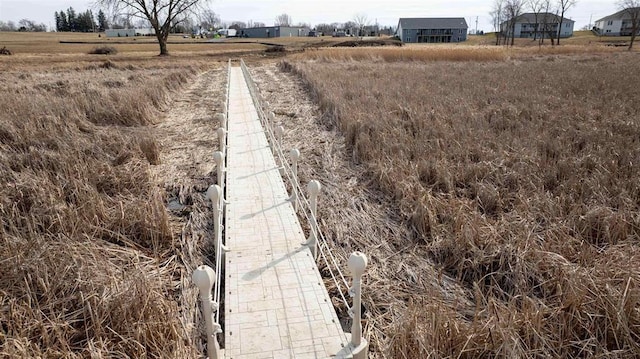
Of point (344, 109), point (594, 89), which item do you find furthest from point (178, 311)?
point (594, 89)

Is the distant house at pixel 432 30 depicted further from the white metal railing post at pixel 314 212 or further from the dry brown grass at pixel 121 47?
the white metal railing post at pixel 314 212

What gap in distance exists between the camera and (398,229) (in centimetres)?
541

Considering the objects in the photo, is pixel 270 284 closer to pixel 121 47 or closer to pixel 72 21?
pixel 121 47

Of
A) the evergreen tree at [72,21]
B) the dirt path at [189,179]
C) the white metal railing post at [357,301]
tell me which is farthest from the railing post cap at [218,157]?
the evergreen tree at [72,21]

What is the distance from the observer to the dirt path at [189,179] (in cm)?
434

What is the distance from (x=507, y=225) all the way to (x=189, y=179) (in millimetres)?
5240

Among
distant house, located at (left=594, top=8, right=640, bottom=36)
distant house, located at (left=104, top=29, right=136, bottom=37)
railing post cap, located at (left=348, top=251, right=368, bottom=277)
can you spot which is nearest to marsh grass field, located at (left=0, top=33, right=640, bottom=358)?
railing post cap, located at (left=348, top=251, right=368, bottom=277)

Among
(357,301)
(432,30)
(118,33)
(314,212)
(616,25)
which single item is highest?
(616,25)

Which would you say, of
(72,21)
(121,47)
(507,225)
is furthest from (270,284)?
(72,21)

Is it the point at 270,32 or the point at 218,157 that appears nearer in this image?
the point at 218,157

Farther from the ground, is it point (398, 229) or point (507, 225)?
point (507, 225)

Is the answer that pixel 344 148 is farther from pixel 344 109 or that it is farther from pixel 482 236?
pixel 482 236

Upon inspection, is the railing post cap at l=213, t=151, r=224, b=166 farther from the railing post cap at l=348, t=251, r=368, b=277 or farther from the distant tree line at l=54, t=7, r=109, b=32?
the distant tree line at l=54, t=7, r=109, b=32

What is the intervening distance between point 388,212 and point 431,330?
2853 mm
